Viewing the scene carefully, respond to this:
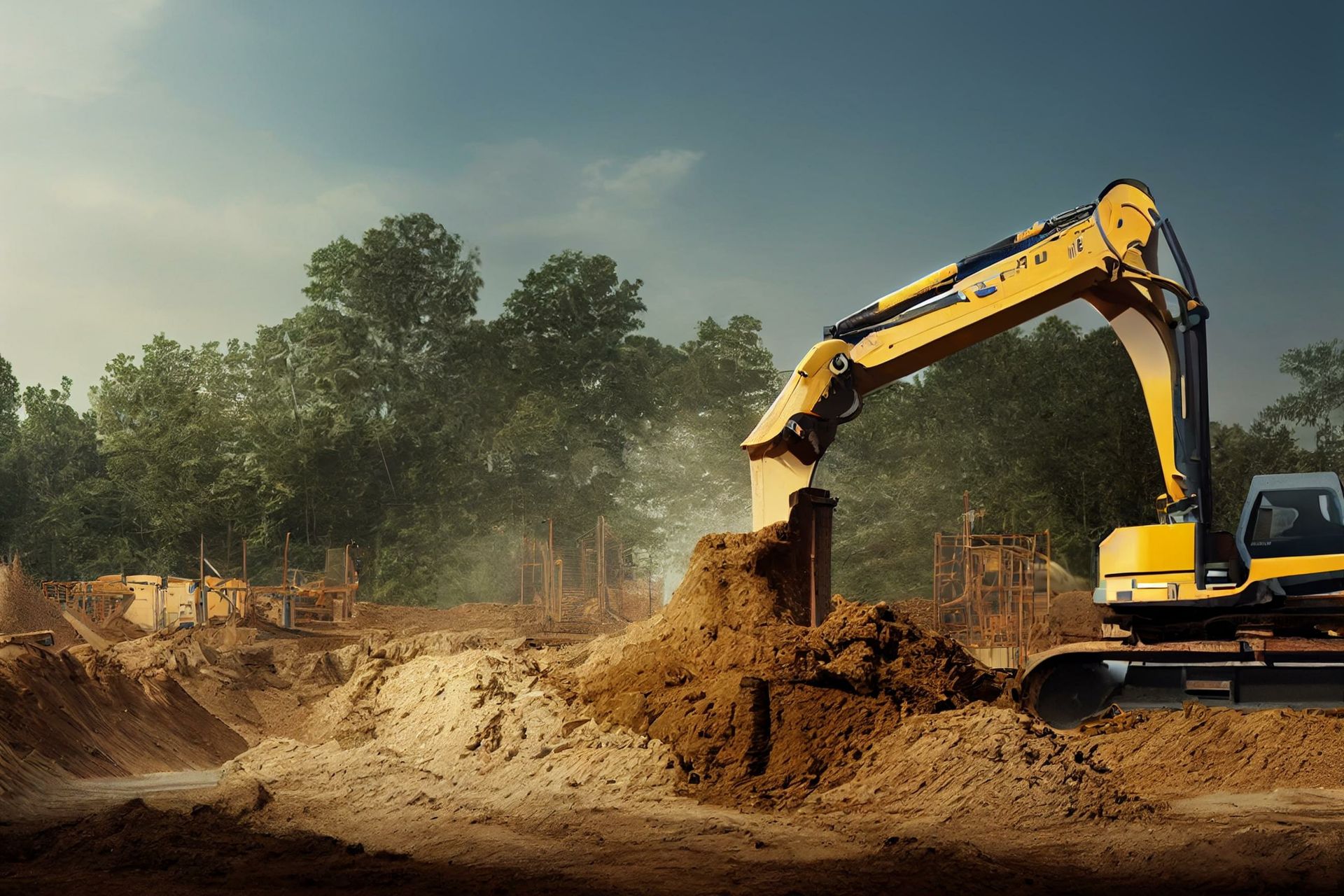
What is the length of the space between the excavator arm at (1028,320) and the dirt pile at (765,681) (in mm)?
858

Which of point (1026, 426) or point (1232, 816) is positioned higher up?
point (1026, 426)

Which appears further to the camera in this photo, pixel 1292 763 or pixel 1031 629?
pixel 1031 629

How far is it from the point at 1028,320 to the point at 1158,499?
2.06m

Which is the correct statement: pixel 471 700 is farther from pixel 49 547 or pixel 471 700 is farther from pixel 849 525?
pixel 49 547

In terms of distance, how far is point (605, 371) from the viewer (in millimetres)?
46656

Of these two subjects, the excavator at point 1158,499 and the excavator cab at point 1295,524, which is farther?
the excavator at point 1158,499

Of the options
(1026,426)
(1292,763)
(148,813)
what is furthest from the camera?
(1026,426)

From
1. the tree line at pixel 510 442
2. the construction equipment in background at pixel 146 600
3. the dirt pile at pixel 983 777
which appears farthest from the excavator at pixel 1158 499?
the tree line at pixel 510 442

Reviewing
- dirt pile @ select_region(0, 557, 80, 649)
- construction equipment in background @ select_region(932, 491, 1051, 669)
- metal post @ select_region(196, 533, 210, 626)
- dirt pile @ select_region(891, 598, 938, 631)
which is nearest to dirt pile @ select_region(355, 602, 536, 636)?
metal post @ select_region(196, 533, 210, 626)

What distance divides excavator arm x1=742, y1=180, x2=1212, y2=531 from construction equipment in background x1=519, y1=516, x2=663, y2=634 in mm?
9670

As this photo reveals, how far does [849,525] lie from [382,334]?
19.7m

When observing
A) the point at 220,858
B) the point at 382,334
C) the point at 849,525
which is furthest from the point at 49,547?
the point at 220,858

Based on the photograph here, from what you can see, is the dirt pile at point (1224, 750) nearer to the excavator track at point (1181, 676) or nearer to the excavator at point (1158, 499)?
the excavator track at point (1181, 676)

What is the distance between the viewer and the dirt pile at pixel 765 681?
8.40m
